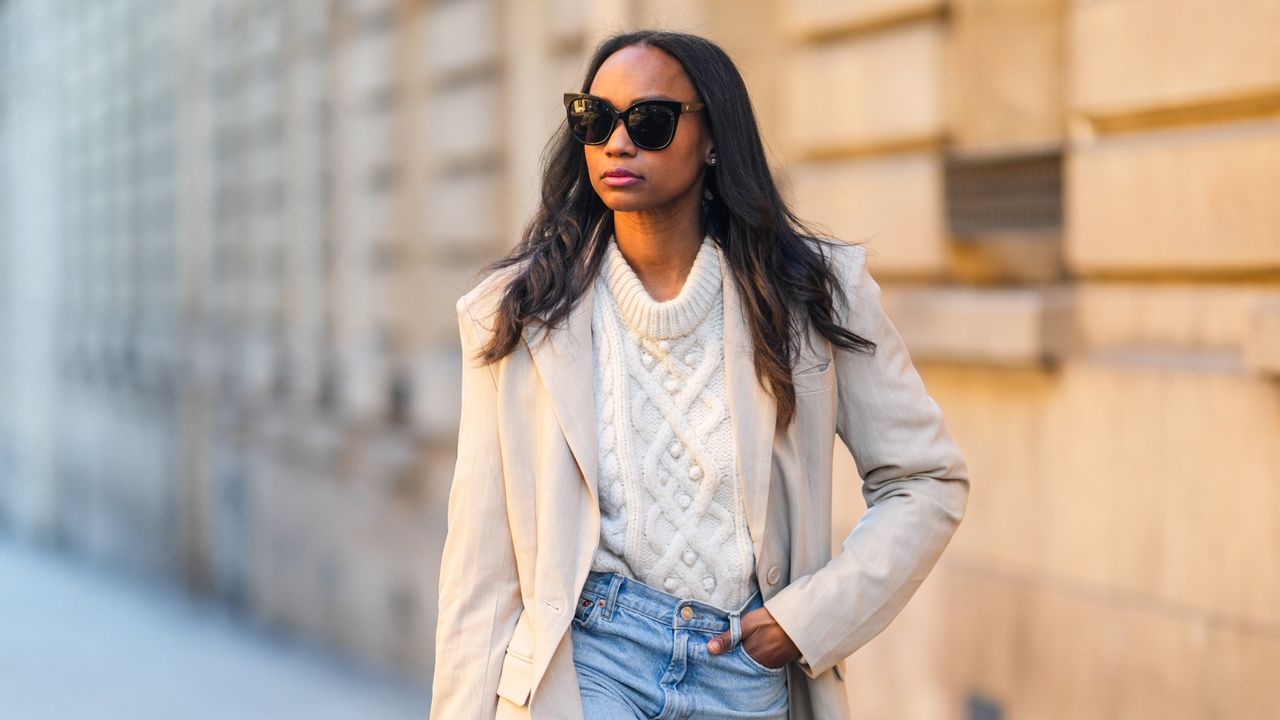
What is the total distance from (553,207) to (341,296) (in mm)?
10640

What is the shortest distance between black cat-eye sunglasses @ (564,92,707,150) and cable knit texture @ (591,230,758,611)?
24 cm

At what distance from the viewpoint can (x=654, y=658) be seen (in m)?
2.97

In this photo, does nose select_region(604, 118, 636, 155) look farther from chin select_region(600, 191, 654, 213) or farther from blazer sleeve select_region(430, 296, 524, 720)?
blazer sleeve select_region(430, 296, 524, 720)

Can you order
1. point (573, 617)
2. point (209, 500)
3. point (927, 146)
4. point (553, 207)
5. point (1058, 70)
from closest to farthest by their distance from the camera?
point (573, 617) < point (553, 207) < point (1058, 70) < point (927, 146) < point (209, 500)

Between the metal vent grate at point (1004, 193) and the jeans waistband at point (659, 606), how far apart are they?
3.50 metres

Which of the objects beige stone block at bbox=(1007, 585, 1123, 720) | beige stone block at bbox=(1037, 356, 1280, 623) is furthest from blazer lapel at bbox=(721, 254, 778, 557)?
beige stone block at bbox=(1007, 585, 1123, 720)

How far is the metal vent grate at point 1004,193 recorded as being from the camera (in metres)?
6.20

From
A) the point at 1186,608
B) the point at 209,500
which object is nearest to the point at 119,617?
the point at 209,500

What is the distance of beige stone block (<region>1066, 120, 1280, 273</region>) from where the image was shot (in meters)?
5.16

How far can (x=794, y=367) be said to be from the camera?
3098 millimetres

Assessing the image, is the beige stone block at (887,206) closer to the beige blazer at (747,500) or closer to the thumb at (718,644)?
the beige blazer at (747,500)

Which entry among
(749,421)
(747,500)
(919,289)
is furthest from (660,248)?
(919,289)

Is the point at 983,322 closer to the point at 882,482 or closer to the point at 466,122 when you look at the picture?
the point at 882,482

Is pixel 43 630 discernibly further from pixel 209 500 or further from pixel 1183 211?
pixel 1183 211
